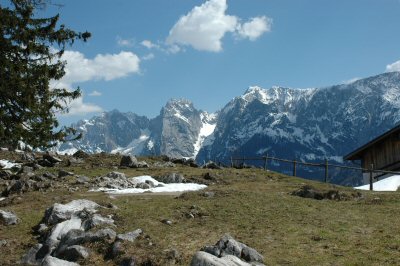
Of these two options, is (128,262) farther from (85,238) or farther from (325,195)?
(325,195)

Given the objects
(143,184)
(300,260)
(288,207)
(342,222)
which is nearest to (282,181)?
(143,184)

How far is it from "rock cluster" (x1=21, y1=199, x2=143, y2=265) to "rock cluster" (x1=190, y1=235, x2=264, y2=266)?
3.98 meters

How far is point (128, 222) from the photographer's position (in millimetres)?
20922

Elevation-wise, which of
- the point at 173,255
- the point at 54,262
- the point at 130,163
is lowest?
the point at 54,262

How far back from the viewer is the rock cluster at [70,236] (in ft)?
56.5

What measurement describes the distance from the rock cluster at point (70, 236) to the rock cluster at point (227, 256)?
3976 mm

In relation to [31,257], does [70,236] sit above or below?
above

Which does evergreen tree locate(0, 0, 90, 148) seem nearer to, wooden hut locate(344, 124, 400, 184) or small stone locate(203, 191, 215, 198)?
small stone locate(203, 191, 215, 198)

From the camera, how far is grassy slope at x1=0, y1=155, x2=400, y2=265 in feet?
54.9

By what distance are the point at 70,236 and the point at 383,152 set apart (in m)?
Result: 41.8

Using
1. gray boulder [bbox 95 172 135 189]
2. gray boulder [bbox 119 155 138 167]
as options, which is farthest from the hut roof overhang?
gray boulder [bbox 95 172 135 189]

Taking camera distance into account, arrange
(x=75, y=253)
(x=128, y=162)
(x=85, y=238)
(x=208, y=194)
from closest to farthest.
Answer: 1. (x=75, y=253)
2. (x=85, y=238)
3. (x=208, y=194)
4. (x=128, y=162)

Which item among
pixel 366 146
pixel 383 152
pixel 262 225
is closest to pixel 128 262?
pixel 262 225

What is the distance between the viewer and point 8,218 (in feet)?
74.0
